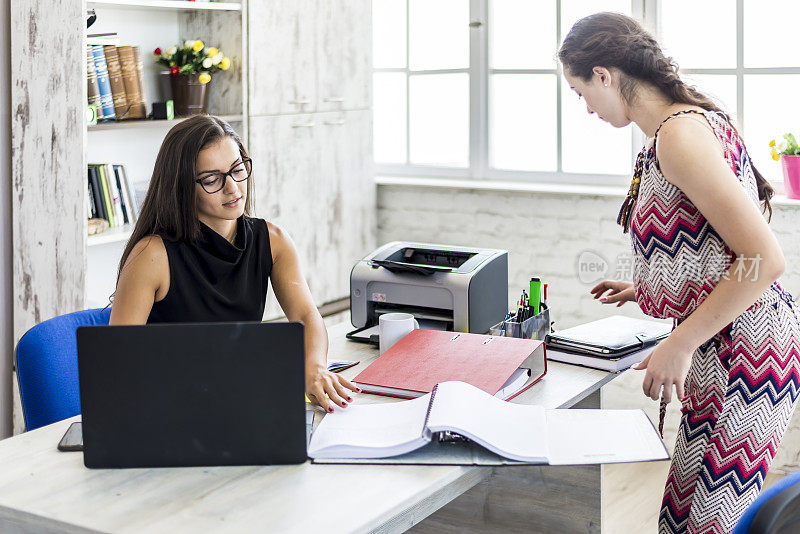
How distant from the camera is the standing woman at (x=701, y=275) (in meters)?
1.79

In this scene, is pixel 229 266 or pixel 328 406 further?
pixel 229 266

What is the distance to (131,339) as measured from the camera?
150 centimetres

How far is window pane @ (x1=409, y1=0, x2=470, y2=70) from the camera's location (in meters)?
4.34

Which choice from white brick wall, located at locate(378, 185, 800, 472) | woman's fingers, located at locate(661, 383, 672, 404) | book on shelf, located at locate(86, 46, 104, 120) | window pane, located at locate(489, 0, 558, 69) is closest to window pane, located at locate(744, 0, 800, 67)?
white brick wall, located at locate(378, 185, 800, 472)

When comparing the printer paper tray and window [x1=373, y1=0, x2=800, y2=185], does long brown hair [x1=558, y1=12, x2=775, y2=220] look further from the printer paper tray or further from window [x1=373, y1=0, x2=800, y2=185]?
window [x1=373, y1=0, x2=800, y2=185]

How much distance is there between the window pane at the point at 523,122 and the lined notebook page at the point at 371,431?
260 cm

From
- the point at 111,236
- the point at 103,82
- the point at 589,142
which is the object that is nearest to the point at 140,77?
the point at 103,82

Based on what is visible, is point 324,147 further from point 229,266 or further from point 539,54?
point 229,266

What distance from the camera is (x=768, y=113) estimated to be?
3689mm

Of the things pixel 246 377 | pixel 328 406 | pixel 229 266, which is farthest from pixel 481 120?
pixel 246 377

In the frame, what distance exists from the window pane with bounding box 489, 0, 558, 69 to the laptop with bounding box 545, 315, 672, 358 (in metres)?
1.97

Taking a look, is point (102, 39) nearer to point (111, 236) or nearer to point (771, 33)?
point (111, 236)

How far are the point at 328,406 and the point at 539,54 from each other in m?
2.75

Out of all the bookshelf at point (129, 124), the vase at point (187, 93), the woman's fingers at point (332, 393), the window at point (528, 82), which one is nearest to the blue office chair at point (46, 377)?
the woman's fingers at point (332, 393)
